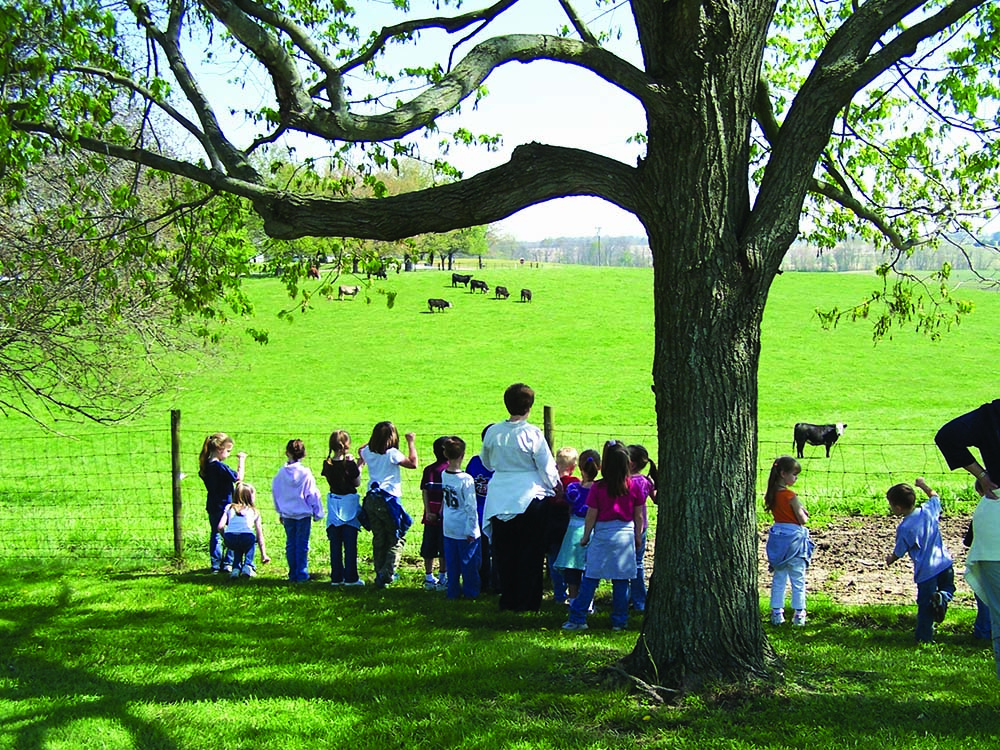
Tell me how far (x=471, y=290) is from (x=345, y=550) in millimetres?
59938

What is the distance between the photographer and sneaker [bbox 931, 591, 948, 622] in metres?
7.70

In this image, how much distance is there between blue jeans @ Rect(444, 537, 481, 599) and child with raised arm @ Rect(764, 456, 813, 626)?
2.73 meters

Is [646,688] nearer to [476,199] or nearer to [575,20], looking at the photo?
[476,199]

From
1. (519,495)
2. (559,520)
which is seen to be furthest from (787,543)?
(519,495)

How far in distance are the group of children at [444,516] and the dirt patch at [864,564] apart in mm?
2266

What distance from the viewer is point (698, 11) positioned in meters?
6.37

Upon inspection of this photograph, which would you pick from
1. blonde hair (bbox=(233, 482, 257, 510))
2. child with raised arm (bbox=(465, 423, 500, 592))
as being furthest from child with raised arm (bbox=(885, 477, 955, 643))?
blonde hair (bbox=(233, 482, 257, 510))

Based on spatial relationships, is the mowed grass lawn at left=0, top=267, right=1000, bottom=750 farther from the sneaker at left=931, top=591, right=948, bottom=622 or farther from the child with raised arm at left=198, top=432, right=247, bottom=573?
the child with raised arm at left=198, top=432, right=247, bottom=573

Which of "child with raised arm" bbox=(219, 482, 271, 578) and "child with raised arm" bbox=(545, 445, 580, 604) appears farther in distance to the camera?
"child with raised arm" bbox=(219, 482, 271, 578)

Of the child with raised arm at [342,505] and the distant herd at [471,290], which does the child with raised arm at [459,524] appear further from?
the distant herd at [471,290]

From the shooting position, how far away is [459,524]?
922 cm

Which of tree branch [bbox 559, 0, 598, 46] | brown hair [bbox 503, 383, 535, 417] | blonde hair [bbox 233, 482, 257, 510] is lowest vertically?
blonde hair [bbox 233, 482, 257, 510]

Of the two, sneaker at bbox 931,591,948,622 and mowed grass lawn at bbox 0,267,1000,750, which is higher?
sneaker at bbox 931,591,948,622

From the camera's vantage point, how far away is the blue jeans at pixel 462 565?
944cm
